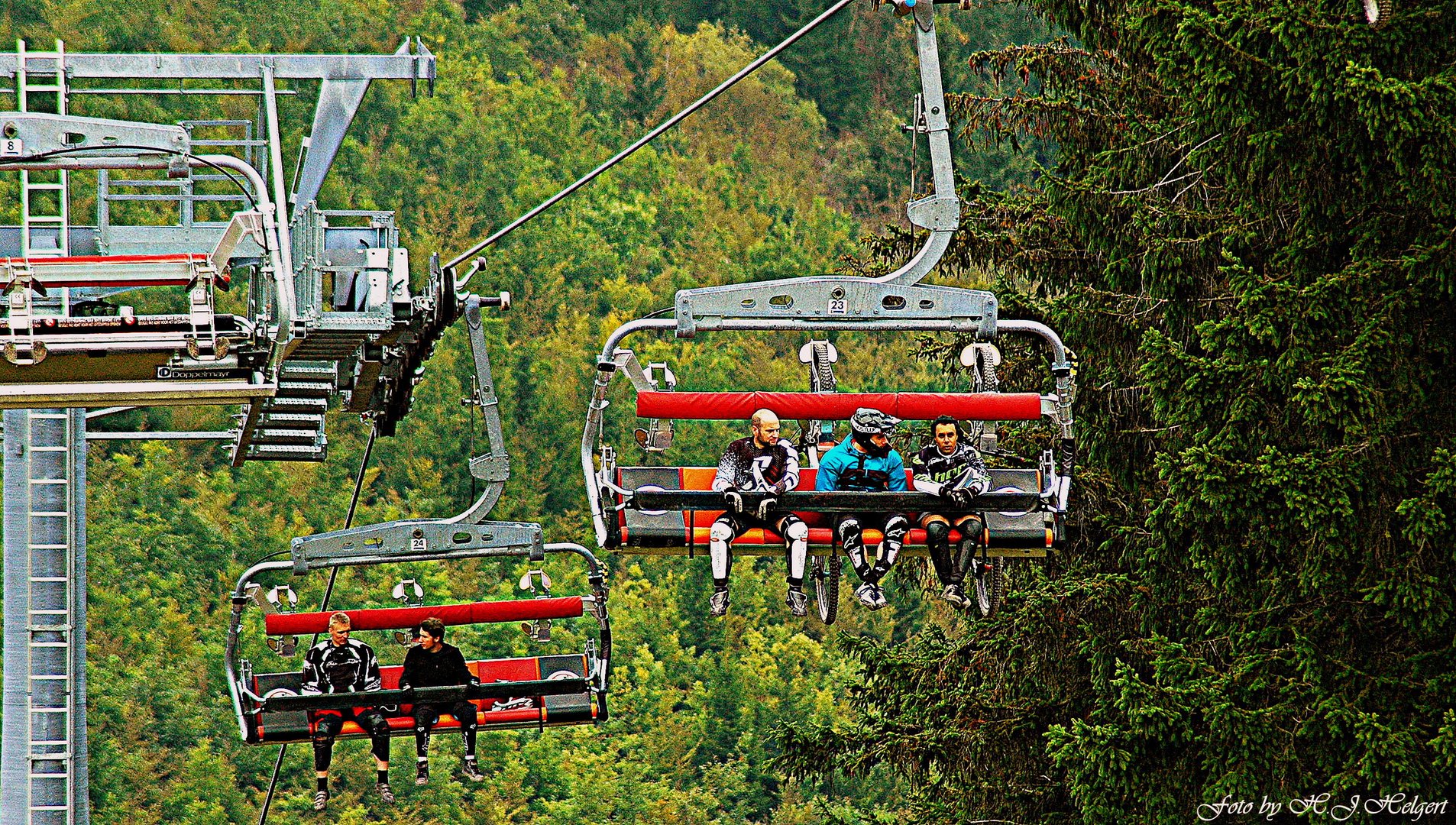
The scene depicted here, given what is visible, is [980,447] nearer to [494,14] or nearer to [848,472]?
[848,472]

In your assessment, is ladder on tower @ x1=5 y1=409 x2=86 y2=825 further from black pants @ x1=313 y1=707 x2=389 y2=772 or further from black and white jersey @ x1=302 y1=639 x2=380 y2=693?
black pants @ x1=313 y1=707 x2=389 y2=772

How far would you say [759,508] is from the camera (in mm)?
14516

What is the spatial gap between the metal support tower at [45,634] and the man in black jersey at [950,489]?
6405mm

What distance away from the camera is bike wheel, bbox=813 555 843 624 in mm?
14648

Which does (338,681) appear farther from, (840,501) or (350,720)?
(840,501)

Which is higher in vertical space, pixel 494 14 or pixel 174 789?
pixel 494 14

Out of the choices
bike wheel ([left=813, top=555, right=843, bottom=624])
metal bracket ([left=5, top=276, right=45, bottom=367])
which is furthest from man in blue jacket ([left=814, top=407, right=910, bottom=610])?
metal bracket ([left=5, top=276, right=45, bottom=367])

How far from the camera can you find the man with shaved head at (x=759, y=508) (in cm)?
1448

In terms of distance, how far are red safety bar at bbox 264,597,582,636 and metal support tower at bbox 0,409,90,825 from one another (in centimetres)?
283

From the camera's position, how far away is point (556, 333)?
233ft

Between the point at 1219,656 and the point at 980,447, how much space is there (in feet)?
14.5

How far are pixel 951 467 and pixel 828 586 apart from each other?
3.23 ft

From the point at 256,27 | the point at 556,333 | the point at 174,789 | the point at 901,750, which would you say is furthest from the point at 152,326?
the point at 256,27

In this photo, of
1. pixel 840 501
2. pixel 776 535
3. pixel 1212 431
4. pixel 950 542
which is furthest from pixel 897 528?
pixel 1212 431
